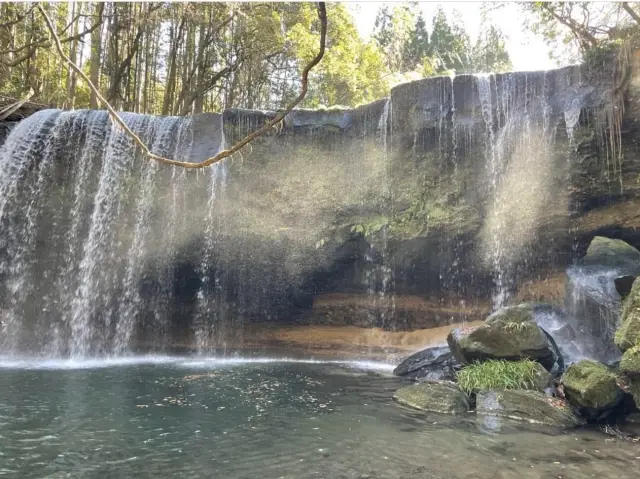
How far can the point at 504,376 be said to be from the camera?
7.02 metres

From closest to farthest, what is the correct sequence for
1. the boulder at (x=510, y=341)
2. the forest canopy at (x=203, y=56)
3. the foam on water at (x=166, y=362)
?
the boulder at (x=510, y=341)
the foam on water at (x=166, y=362)
the forest canopy at (x=203, y=56)

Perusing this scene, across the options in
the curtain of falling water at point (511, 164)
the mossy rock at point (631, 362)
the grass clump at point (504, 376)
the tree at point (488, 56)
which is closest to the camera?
the mossy rock at point (631, 362)

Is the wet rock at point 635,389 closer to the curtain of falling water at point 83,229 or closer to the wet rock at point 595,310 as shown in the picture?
the wet rock at point 595,310

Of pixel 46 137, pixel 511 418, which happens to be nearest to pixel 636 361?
pixel 511 418

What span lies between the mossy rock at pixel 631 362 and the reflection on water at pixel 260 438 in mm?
982

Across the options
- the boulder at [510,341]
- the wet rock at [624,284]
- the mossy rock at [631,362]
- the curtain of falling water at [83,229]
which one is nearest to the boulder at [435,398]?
the boulder at [510,341]

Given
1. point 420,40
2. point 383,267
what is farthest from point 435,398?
point 420,40

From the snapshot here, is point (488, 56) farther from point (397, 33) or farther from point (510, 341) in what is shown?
point (510, 341)

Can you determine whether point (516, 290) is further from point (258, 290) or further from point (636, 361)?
point (258, 290)

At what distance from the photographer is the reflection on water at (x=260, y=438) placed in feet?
14.0

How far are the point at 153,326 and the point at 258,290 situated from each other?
2.81 metres

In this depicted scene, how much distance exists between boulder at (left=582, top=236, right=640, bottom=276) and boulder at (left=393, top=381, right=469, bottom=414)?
14.5 feet

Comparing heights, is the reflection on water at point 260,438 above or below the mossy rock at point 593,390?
below

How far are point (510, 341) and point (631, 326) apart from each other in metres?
1.59
